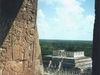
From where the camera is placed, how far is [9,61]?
4059 millimetres

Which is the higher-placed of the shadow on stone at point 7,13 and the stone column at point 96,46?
the shadow on stone at point 7,13

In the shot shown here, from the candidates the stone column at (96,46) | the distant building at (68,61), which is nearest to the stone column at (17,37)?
the stone column at (96,46)

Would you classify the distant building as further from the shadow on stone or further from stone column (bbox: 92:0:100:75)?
stone column (bbox: 92:0:100:75)

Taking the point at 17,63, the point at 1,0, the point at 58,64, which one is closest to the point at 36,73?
the point at 17,63

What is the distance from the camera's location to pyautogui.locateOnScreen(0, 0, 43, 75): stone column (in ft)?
13.3

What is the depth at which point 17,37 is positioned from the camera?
4137 millimetres

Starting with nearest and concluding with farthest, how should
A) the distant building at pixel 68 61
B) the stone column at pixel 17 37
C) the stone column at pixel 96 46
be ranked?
the stone column at pixel 96 46 < the stone column at pixel 17 37 < the distant building at pixel 68 61

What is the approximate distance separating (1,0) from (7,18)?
30 cm

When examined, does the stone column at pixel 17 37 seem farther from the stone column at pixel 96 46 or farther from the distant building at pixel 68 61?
the distant building at pixel 68 61

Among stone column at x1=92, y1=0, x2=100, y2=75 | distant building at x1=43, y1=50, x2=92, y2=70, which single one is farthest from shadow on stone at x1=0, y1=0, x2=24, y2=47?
distant building at x1=43, y1=50, x2=92, y2=70

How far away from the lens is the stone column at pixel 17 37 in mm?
4062

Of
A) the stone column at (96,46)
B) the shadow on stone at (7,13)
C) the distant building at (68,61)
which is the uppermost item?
the shadow on stone at (7,13)

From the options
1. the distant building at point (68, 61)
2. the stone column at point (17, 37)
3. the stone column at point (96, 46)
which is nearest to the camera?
the stone column at point (96, 46)

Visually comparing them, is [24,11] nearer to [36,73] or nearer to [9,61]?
[9,61]
